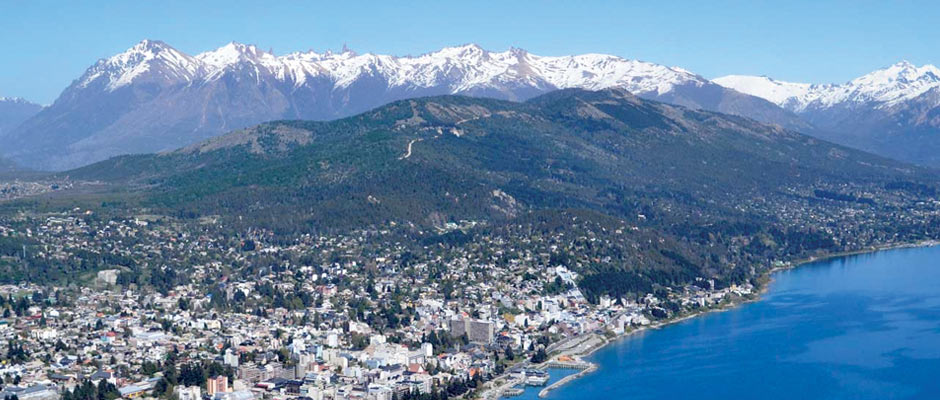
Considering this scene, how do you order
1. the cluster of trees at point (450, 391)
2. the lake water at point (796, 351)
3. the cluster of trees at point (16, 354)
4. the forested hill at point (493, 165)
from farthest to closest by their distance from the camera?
the forested hill at point (493, 165)
the lake water at point (796, 351)
the cluster of trees at point (16, 354)
the cluster of trees at point (450, 391)

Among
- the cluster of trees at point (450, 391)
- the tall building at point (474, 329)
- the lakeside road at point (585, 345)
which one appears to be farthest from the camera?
the tall building at point (474, 329)

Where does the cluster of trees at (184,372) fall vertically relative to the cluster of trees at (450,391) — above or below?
above

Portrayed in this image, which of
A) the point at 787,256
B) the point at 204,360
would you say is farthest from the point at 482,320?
the point at 787,256

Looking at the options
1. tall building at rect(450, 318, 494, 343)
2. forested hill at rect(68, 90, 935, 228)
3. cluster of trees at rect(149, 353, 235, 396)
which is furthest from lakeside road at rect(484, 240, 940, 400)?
forested hill at rect(68, 90, 935, 228)

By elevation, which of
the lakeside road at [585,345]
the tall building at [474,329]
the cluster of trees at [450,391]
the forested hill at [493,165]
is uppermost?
the forested hill at [493,165]

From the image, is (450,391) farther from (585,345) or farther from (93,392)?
(93,392)

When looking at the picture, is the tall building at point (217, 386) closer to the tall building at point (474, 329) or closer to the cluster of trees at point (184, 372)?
the cluster of trees at point (184, 372)

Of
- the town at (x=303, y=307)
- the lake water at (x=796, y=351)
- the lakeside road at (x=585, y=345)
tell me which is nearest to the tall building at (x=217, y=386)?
the town at (x=303, y=307)

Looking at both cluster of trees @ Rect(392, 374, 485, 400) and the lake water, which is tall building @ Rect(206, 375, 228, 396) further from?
the lake water
